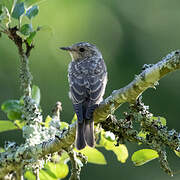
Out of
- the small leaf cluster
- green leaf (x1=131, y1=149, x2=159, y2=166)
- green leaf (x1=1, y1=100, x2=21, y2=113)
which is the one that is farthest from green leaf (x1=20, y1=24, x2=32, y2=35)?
green leaf (x1=131, y1=149, x2=159, y2=166)

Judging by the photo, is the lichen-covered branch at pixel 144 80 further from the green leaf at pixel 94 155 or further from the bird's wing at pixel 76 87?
the bird's wing at pixel 76 87

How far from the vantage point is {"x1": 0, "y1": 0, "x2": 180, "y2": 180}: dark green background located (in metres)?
8.02

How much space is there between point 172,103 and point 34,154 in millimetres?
4697

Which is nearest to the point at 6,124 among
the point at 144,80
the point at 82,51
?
the point at 144,80

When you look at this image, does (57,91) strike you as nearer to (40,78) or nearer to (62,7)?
(40,78)

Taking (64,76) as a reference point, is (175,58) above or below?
below

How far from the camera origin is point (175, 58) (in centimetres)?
291

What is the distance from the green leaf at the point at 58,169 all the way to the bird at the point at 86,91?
0.86 ft

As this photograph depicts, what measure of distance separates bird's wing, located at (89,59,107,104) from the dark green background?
3168 mm

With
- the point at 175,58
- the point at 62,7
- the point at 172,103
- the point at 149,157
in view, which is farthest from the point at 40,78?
the point at 175,58

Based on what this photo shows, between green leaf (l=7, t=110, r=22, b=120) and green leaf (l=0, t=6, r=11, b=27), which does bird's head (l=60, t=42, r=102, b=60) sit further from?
green leaf (l=0, t=6, r=11, b=27)

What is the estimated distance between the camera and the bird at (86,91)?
152 inches

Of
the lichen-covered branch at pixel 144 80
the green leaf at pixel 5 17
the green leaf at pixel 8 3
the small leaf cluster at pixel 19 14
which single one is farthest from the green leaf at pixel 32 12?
the lichen-covered branch at pixel 144 80

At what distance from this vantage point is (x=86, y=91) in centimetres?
444
